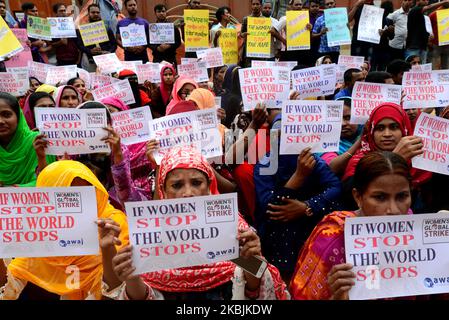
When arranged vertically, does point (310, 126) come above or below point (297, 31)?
below

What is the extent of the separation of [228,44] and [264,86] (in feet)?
13.7

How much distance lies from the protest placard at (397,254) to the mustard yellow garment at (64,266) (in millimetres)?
1266

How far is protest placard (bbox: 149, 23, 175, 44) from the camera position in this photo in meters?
8.60

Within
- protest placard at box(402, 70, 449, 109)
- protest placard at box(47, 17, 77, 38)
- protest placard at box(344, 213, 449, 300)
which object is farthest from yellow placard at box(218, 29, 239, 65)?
protest placard at box(344, 213, 449, 300)

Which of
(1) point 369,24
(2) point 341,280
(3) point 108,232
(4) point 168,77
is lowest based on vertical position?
(2) point 341,280

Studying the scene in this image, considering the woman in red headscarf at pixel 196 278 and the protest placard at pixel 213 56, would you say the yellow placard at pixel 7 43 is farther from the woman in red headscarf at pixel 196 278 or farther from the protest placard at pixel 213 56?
the woman in red headscarf at pixel 196 278

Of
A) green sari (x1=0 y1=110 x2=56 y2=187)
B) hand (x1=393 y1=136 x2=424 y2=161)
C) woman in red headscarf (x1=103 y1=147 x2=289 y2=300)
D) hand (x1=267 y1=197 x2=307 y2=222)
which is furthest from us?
green sari (x1=0 y1=110 x2=56 y2=187)

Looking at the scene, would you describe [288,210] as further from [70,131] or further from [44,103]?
[44,103]

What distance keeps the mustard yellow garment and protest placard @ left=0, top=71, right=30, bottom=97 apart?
4.20 meters

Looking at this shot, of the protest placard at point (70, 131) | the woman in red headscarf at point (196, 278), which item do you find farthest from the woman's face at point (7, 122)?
the woman in red headscarf at point (196, 278)

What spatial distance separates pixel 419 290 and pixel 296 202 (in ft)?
3.49

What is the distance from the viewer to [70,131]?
3.39 metres

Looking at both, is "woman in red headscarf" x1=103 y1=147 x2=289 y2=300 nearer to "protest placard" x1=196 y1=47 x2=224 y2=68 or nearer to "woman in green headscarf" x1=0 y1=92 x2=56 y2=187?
"woman in green headscarf" x1=0 y1=92 x2=56 y2=187

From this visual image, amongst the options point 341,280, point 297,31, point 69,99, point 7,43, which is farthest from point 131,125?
point 297,31
